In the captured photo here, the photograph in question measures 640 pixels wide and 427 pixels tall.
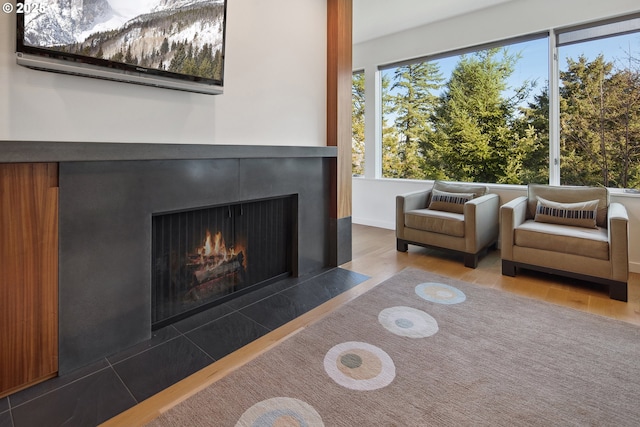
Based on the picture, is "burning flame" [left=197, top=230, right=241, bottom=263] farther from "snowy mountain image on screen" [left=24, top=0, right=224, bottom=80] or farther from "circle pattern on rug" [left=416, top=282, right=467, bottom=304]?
"circle pattern on rug" [left=416, top=282, right=467, bottom=304]

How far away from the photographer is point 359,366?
5.80 feet

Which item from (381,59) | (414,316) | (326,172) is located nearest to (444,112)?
(381,59)

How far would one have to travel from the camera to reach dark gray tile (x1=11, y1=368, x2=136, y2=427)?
4.58 ft

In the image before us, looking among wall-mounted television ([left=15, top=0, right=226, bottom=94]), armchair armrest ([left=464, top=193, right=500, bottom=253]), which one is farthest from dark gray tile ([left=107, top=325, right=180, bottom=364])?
armchair armrest ([left=464, top=193, right=500, bottom=253])

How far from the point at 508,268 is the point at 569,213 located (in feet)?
2.56

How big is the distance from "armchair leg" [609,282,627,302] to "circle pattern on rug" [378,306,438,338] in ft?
5.19

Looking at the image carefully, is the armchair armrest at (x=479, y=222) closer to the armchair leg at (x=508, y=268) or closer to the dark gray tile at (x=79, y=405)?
the armchair leg at (x=508, y=268)

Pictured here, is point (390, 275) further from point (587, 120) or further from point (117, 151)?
point (587, 120)

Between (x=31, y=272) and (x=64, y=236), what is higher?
(x=64, y=236)

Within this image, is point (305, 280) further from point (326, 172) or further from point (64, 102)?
point (64, 102)

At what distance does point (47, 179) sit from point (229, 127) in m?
1.14

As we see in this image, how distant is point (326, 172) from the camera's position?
3.28 m

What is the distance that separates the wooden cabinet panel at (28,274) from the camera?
1511 mm

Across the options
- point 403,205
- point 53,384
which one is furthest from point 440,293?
point 53,384
